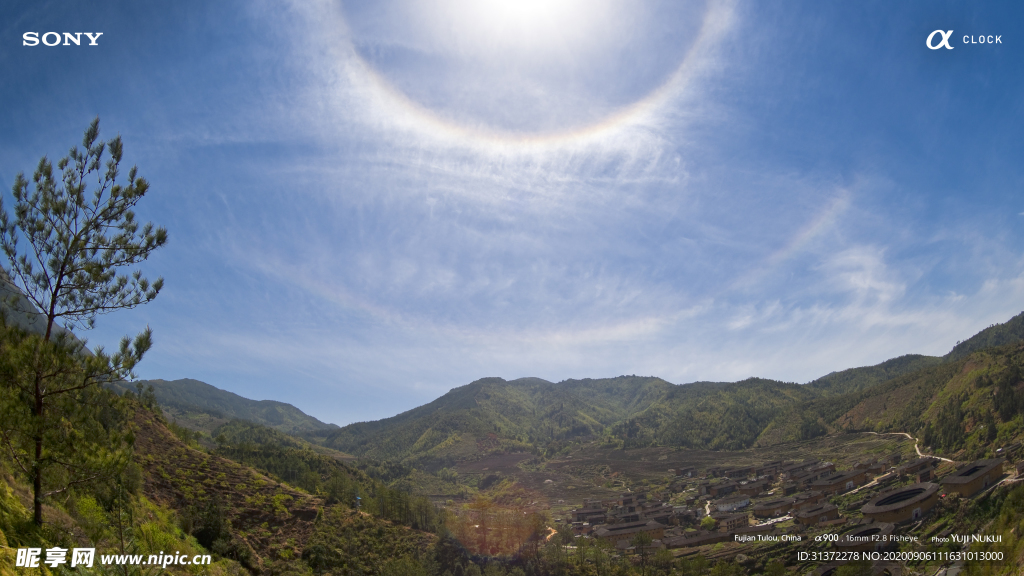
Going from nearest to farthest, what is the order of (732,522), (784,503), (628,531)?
(732,522)
(784,503)
(628,531)

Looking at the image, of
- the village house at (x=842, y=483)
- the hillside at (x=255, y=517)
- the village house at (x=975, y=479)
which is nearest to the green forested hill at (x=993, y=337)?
the village house at (x=842, y=483)

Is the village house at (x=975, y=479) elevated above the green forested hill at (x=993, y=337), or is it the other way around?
the green forested hill at (x=993, y=337)

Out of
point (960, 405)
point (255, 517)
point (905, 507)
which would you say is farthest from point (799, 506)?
point (255, 517)

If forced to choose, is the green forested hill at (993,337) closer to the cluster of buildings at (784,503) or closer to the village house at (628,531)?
the cluster of buildings at (784,503)

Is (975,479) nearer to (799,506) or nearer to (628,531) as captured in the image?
(799,506)

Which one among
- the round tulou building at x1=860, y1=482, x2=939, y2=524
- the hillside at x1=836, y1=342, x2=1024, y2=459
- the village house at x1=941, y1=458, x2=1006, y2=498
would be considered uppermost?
the hillside at x1=836, y1=342, x2=1024, y2=459

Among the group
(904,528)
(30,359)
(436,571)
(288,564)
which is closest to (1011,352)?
(904,528)

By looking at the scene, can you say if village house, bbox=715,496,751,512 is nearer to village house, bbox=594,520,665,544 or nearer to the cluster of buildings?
the cluster of buildings

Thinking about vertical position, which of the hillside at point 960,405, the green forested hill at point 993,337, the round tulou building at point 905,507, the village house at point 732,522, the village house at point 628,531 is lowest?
the village house at point 628,531

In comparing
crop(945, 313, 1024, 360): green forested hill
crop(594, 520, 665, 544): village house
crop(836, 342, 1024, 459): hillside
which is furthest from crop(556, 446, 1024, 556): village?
crop(945, 313, 1024, 360): green forested hill
